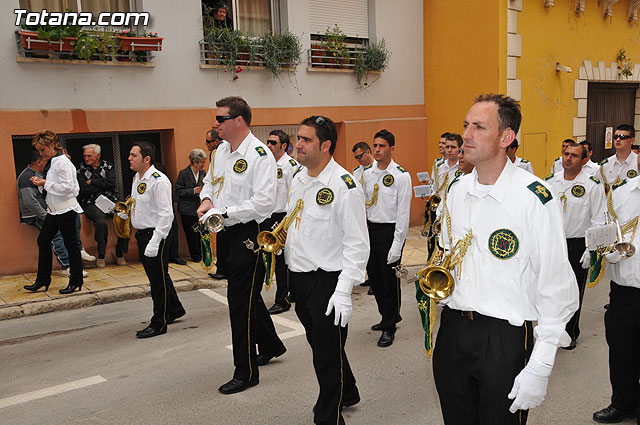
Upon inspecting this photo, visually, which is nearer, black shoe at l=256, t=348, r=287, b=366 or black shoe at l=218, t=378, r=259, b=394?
black shoe at l=218, t=378, r=259, b=394

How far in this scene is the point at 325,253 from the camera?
14.0 feet

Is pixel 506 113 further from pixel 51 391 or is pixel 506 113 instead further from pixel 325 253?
pixel 51 391

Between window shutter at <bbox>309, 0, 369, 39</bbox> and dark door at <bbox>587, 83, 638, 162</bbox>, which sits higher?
window shutter at <bbox>309, 0, 369, 39</bbox>

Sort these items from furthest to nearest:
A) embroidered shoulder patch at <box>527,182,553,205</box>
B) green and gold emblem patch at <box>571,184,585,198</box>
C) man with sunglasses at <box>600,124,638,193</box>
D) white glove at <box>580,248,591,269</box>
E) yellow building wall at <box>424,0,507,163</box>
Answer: yellow building wall at <box>424,0,507,163</box>, man with sunglasses at <box>600,124,638,193</box>, green and gold emblem patch at <box>571,184,585,198</box>, white glove at <box>580,248,591,269</box>, embroidered shoulder patch at <box>527,182,553,205</box>

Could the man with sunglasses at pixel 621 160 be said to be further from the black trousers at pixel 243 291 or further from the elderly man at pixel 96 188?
the elderly man at pixel 96 188

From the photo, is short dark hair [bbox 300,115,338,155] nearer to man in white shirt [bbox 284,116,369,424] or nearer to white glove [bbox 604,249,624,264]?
man in white shirt [bbox 284,116,369,424]

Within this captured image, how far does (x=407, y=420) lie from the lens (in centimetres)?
470

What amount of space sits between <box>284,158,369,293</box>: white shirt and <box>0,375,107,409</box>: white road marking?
103 inches

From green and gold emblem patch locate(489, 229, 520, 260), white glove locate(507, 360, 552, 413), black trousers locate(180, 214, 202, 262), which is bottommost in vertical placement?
black trousers locate(180, 214, 202, 262)

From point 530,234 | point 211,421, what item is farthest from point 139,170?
point 530,234

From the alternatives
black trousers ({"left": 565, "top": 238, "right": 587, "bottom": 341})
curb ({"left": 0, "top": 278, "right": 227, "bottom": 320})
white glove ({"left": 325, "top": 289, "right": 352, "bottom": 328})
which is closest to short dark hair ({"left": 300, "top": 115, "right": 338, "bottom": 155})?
white glove ({"left": 325, "top": 289, "right": 352, "bottom": 328})

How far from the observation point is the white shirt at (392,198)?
6.54m

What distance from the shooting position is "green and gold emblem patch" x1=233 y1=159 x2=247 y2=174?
5285 millimetres

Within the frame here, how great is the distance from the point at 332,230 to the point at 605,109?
14344 millimetres
